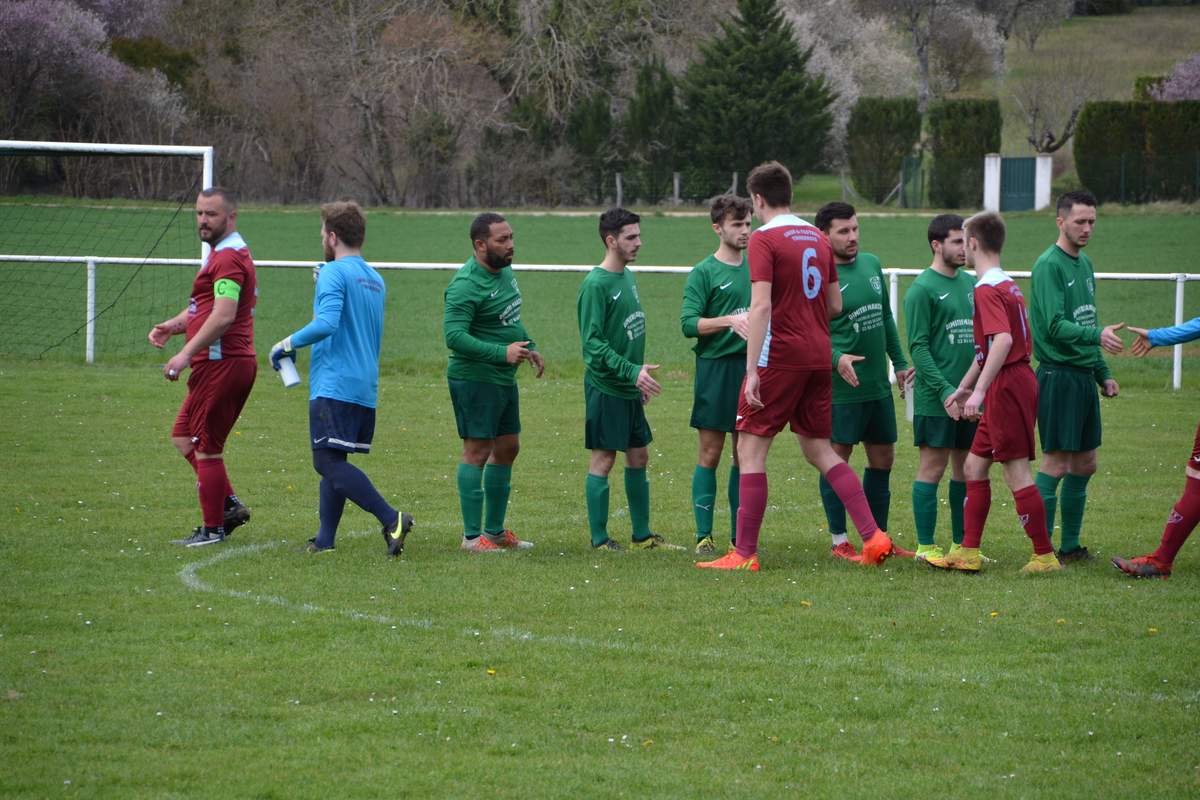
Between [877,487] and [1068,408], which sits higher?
[1068,408]

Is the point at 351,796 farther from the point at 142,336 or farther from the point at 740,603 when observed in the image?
the point at 142,336

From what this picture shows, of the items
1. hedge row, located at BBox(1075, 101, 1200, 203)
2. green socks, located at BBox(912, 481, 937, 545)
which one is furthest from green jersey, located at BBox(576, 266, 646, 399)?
hedge row, located at BBox(1075, 101, 1200, 203)

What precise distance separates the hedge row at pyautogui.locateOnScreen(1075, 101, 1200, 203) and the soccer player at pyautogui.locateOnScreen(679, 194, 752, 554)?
46.4 metres

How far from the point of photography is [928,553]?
787 centimetres

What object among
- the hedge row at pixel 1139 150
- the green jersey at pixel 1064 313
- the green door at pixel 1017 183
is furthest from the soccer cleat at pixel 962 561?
the green door at pixel 1017 183

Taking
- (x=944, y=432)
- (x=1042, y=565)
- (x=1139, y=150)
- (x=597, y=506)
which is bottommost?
(x=1042, y=565)

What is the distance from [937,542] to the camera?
29.0ft

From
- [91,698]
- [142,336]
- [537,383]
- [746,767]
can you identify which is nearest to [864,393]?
[746,767]

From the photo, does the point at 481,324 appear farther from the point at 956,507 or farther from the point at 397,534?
the point at 956,507

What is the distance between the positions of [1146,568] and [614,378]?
3.03 metres

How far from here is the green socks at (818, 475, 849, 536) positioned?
8.31 metres

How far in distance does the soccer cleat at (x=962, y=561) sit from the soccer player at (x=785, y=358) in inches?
11.9

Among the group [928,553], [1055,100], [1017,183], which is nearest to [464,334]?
[928,553]

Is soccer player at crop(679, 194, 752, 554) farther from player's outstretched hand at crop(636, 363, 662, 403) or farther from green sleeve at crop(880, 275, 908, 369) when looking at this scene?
green sleeve at crop(880, 275, 908, 369)
